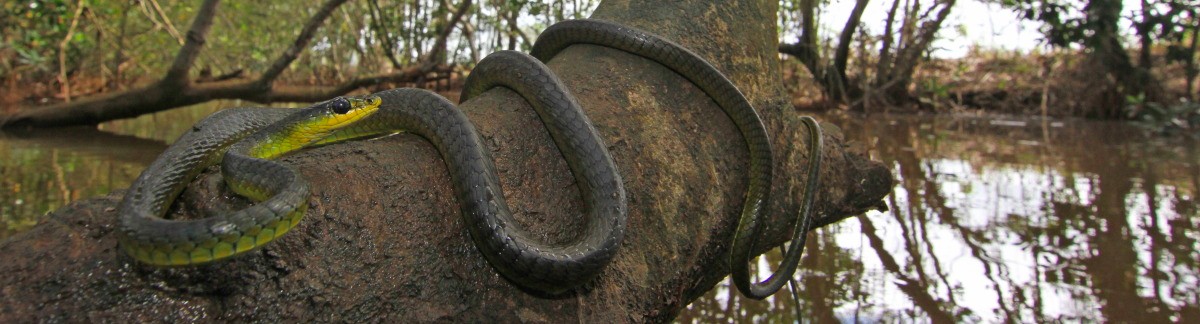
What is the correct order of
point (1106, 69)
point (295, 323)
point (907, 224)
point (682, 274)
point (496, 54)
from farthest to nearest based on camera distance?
point (1106, 69), point (907, 224), point (496, 54), point (682, 274), point (295, 323)

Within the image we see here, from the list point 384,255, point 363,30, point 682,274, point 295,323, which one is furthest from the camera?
point 363,30

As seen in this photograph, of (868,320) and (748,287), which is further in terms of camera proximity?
(868,320)

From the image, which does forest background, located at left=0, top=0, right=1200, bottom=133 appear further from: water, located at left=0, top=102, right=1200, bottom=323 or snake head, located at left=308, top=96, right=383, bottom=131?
snake head, located at left=308, top=96, right=383, bottom=131

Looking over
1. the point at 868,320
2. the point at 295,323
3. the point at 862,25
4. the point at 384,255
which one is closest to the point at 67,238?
the point at 295,323

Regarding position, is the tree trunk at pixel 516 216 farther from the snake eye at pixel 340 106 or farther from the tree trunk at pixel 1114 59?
the tree trunk at pixel 1114 59

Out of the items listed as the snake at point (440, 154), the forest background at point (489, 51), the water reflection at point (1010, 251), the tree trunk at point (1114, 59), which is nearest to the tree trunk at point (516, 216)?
the snake at point (440, 154)

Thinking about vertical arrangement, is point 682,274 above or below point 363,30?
above

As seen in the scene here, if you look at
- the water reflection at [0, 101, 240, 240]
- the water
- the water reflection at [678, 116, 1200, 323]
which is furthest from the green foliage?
the water reflection at [0, 101, 240, 240]

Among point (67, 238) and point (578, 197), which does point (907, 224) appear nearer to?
point (578, 197)

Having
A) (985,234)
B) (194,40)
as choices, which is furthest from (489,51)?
(985,234)
